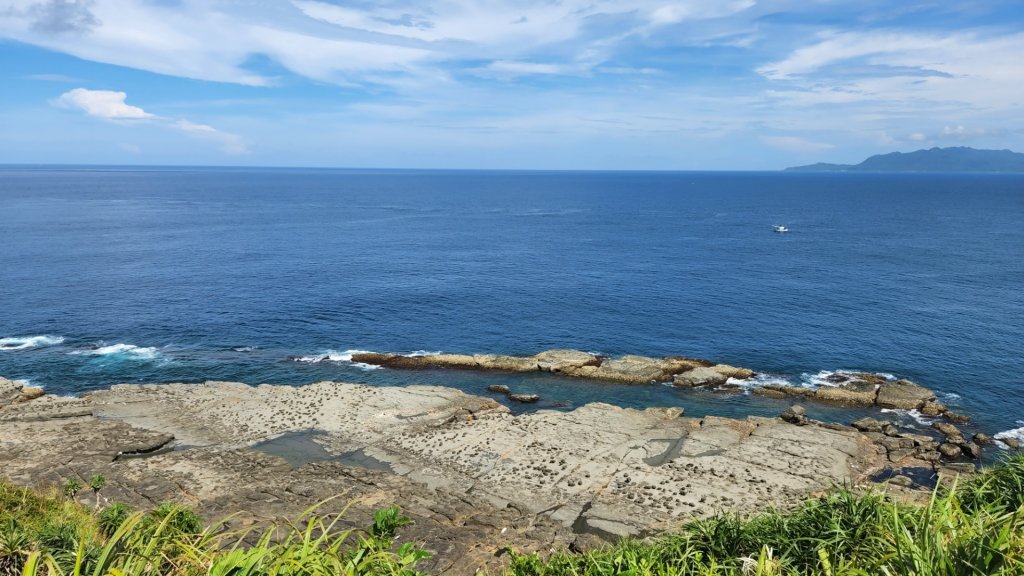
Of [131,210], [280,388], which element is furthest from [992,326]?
[131,210]

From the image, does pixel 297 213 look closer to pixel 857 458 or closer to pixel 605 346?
pixel 605 346

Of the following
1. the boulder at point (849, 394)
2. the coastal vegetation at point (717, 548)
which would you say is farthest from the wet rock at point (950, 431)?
the coastal vegetation at point (717, 548)

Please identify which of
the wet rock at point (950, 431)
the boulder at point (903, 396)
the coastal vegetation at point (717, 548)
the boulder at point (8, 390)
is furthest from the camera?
the boulder at point (903, 396)

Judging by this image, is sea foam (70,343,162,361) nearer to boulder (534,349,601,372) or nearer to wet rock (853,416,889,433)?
boulder (534,349,601,372)

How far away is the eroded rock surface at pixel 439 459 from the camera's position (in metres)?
37.0

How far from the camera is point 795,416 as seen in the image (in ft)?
171

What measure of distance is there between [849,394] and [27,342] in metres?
82.1

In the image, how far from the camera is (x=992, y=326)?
7269 centimetres

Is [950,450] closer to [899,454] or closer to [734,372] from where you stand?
[899,454]

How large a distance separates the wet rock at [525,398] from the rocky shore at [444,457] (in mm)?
3157

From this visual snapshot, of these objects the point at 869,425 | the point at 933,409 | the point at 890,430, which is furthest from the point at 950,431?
the point at 869,425

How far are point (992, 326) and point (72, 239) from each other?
152m

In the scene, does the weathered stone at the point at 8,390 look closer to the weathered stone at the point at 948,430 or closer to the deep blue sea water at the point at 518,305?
the deep blue sea water at the point at 518,305

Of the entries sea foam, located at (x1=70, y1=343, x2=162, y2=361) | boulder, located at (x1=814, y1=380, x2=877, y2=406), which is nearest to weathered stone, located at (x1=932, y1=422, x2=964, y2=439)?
boulder, located at (x1=814, y1=380, x2=877, y2=406)
